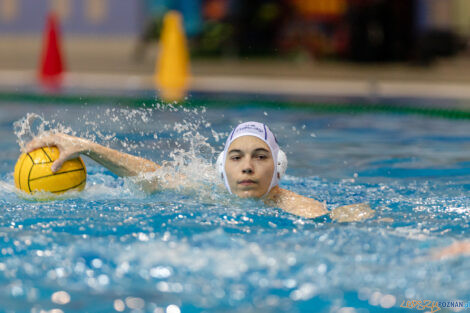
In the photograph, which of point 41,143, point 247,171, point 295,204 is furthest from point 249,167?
point 41,143

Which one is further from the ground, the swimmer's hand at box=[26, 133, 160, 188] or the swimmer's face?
the swimmer's hand at box=[26, 133, 160, 188]

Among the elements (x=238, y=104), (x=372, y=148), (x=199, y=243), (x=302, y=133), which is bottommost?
(x=199, y=243)

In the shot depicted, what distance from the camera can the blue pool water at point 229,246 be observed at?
2.46 meters

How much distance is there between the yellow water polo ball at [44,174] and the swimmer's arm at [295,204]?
3.36 ft

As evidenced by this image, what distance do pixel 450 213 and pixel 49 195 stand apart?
207 centimetres

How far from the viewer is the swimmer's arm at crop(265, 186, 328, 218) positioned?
3449mm

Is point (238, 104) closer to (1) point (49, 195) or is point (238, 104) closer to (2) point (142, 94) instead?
(2) point (142, 94)

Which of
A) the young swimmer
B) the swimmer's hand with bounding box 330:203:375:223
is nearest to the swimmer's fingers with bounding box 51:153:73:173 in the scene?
the young swimmer

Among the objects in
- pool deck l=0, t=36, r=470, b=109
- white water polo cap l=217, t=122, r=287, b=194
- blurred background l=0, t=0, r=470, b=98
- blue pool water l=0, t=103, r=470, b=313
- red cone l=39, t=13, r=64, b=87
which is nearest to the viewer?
blue pool water l=0, t=103, r=470, b=313

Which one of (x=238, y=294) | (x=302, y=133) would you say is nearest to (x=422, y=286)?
(x=238, y=294)

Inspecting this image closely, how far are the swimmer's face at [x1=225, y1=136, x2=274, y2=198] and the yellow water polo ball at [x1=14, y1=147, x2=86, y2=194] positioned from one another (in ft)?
2.65

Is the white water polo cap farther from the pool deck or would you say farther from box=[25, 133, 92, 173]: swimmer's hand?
the pool deck

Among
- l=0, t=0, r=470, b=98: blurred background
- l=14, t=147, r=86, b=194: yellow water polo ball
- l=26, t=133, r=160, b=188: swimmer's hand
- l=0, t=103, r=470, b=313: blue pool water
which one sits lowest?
l=0, t=103, r=470, b=313: blue pool water

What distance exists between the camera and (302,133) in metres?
6.49
